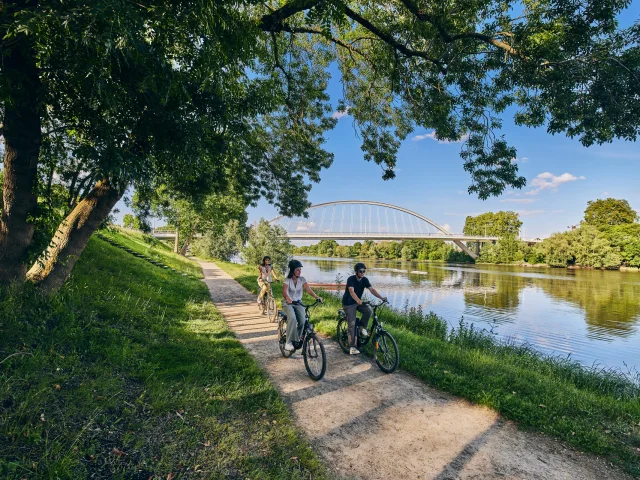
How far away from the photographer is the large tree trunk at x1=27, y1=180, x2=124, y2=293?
201 inches

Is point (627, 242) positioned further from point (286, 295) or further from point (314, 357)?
point (286, 295)

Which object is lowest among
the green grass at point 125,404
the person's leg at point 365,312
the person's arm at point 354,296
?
the green grass at point 125,404

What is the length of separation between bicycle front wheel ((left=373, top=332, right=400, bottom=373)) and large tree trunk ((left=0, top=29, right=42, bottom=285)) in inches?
219

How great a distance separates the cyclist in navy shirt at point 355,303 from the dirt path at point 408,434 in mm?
695

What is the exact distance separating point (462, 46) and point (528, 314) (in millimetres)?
15630

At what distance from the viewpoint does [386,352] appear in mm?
5090

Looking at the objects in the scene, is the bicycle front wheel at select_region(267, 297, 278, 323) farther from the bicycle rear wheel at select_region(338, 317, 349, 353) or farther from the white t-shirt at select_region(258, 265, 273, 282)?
the bicycle rear wheel at select_region(338, 317, 349, 353)

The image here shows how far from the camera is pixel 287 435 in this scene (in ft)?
10.5

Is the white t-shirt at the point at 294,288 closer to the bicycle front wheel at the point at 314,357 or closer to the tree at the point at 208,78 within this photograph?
the bicycle front wheel at the point at 314,357

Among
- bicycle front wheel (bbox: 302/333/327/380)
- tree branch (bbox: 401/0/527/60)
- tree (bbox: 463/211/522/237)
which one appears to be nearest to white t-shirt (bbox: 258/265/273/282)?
bicycle front wheel (bbox: 302/333/327/380)

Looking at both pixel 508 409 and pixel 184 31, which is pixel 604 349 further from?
pixel 184 31

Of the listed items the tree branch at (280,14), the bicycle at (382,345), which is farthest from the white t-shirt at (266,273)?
the tree branch at (280,14)

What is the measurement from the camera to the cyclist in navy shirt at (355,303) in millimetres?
5449

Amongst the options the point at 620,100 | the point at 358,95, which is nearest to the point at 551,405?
the point at 620,100
